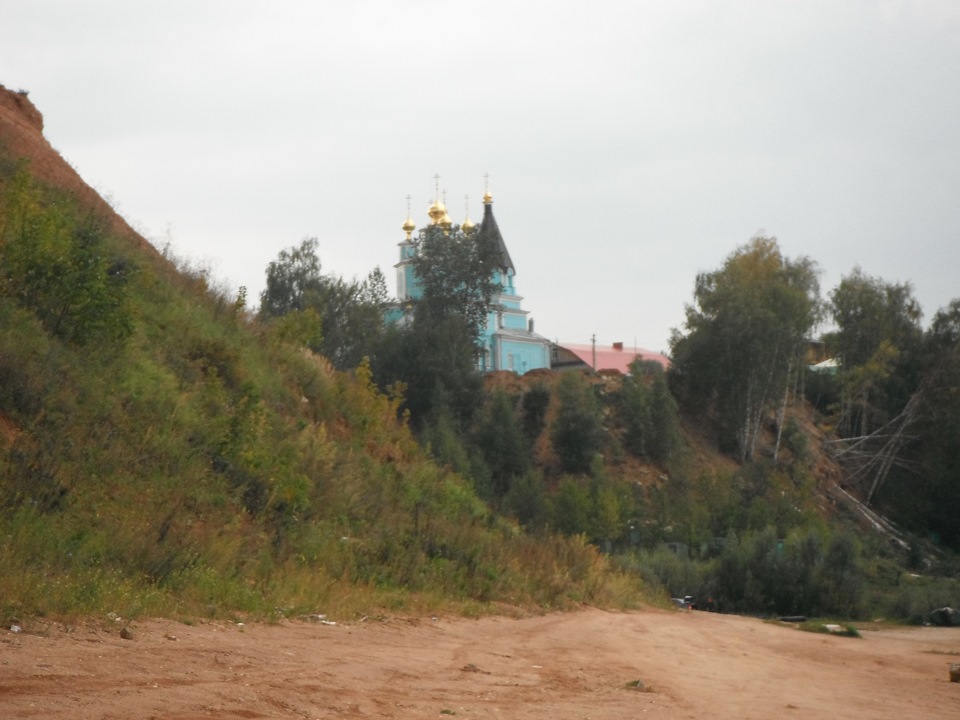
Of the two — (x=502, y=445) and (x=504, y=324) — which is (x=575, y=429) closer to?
(x=502, y=445)

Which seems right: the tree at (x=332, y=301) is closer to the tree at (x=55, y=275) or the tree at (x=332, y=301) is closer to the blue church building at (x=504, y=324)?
the blue church building at (x=504, y=324)

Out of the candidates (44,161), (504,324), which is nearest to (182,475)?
(44,161)

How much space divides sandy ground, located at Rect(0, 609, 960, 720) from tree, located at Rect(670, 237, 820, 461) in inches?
1611

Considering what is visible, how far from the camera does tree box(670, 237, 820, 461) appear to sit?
55469 millimetres

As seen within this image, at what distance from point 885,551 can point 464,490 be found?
31435 mm

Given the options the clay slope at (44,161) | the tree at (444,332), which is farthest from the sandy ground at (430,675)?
the tree at (444,332)

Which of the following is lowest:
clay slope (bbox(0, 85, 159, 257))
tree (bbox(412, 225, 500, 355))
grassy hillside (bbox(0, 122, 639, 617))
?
grassy hillside (bbox(0, 122, 639, 617))

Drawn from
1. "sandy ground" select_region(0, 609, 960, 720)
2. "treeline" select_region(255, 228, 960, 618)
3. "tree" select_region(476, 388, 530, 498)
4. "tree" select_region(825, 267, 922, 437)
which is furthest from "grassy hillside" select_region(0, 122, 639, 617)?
"tree" select_region(825, 267, 922, 437)

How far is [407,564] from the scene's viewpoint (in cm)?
1639

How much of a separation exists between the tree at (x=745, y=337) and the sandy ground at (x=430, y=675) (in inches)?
1611

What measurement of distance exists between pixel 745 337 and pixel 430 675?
47.8m

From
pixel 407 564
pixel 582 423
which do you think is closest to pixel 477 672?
pixel 407 564

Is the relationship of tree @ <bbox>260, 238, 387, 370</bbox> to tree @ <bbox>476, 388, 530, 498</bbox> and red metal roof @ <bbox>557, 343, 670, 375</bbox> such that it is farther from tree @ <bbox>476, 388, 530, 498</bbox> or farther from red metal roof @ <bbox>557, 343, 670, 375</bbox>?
red metal roof @ <bbox>557, 343, 670, 375</bbox>

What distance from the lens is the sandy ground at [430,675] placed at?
703cm
